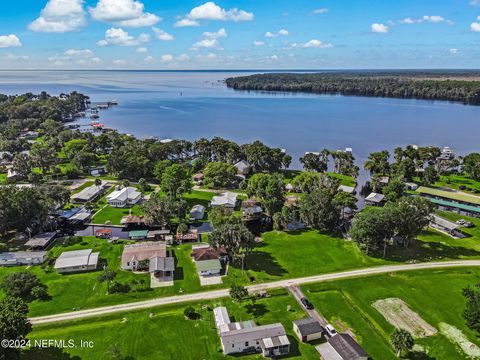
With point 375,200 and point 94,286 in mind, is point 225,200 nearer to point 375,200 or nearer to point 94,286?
point 375,200

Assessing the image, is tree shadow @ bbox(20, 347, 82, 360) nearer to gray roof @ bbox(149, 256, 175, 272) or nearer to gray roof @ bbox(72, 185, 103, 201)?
gray roof @ bbox(149, 256, 175, 272)

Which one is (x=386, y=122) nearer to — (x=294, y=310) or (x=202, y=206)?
(x=202, y=206)

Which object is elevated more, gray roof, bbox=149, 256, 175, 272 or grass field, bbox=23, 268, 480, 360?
gray roof, bbox=149, 256, 175, 272

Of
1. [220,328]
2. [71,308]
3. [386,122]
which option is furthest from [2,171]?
[386,122]

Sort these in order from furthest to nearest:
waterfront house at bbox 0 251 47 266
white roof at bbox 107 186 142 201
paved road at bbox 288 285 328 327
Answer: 1. white roof at bbox 107 186 142 201
2. waterfront house at bbox 0 251 47 266
3. paved road at bbox 288 285 328 327

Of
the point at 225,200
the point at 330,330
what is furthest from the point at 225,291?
the point at 225,200

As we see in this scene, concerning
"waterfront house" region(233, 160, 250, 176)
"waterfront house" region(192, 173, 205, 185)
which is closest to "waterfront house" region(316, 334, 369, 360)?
"waterfront house" region(192, 173, 205, 185)
